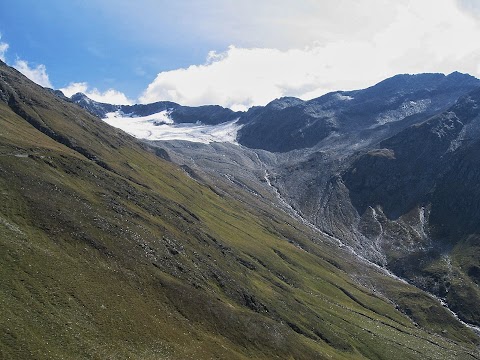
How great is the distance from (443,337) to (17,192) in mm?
158151

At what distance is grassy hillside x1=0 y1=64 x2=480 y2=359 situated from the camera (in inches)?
2527

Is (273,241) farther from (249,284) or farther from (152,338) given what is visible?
(152,338)

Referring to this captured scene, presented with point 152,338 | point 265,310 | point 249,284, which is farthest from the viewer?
point 249,284

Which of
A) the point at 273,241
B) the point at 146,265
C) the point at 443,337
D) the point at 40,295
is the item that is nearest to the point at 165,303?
the point at 146,265

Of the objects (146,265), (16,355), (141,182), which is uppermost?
(141,182)

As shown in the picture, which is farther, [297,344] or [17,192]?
[297,344]

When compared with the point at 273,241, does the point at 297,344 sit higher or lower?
lower

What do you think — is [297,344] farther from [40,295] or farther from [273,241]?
[273,241]

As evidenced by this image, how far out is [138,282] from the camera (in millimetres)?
82062

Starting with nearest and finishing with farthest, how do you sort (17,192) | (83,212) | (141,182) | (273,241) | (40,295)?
(40,295) < (17,192) < (83,212) < (141,182) < (273,241)

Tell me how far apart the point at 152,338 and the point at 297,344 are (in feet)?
124

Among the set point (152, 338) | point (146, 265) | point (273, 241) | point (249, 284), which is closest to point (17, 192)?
point (146, 265)

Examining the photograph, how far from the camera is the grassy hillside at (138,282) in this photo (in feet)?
211

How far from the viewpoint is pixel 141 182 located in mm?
159375
